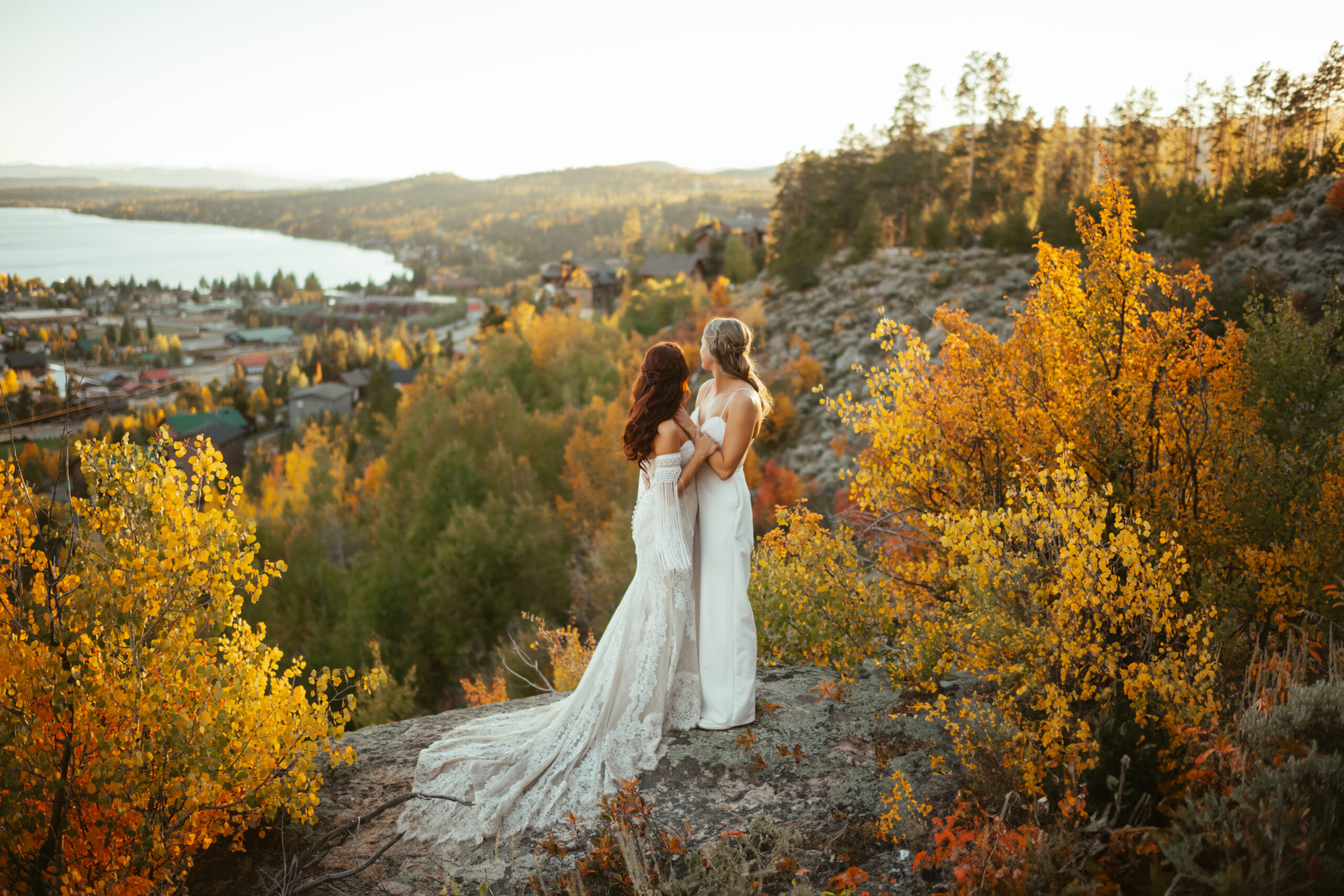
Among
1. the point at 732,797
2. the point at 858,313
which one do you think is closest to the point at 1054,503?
the point at 732,797

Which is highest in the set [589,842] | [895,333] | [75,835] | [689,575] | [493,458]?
[895,333]

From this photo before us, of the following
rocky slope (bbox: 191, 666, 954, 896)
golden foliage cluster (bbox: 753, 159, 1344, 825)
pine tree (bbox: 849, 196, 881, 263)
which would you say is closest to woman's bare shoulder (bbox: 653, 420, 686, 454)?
golden foliage cluster (bbox: 753, 159, 1344, 825)

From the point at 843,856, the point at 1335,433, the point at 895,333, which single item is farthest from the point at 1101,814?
the point at 1335,433

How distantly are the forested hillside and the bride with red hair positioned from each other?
300 ft

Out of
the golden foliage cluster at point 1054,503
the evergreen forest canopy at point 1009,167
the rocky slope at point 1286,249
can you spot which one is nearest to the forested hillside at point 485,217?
the evergreen forest canopy at point 1009,167

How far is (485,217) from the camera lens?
185000 millimetres

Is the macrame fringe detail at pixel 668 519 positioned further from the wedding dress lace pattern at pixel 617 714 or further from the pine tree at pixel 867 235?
the pine tree at pixel 867 235

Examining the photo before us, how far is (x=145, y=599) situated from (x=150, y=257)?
60732 mm

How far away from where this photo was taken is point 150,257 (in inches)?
2008

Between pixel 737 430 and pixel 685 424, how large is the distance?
1.26 ft

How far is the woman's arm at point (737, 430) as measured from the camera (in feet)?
16.5

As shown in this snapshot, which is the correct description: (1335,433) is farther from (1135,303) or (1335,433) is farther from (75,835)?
(75,835)

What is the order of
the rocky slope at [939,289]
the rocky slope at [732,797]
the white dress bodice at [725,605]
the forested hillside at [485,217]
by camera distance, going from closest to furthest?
the rocky slope at [732,797]
the white dress bodice at [725,605]
the rocky slope at [939,289]
the forested hillside at [485,217]

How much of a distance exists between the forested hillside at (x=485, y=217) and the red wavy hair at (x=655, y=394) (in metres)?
91.5
